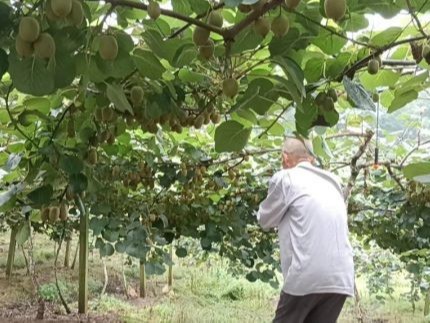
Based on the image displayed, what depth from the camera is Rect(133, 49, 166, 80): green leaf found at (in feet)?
3.04

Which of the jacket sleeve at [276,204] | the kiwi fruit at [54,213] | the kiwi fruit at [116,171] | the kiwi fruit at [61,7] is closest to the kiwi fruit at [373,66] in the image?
the kiwi fruit at [61,7]

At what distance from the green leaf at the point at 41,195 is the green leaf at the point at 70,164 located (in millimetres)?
78

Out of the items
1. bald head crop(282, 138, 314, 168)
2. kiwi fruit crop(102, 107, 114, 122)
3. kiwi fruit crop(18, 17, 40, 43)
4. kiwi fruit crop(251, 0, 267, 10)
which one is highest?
bald head crop(282, 138, 314, 168)

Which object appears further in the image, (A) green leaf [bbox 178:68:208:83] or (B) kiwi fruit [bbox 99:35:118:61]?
(A) green leaf [bbox 178:68:208:83]

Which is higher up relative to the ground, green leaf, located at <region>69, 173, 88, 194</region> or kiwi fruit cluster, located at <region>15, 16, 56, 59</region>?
kiwi fruit cluster, located at <region>15, 16, 56, 59</region>

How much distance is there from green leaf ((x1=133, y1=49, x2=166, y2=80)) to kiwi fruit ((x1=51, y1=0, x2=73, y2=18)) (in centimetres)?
30

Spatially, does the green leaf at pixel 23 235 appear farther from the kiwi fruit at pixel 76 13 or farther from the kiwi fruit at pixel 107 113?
the kiwi fruit at pixel 76 13

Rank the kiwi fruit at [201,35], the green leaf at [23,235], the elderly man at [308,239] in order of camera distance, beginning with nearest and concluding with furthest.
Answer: the kiwi fruit at [201,35]
the green leaf at [23,235]
the elderly man at [308,239]

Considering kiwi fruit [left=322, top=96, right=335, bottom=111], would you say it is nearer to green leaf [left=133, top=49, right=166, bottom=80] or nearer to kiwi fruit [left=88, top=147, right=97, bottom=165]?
green leaf [left=133, top=49, right=166, bottom=80]

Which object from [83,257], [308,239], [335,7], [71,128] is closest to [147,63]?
[335,7]

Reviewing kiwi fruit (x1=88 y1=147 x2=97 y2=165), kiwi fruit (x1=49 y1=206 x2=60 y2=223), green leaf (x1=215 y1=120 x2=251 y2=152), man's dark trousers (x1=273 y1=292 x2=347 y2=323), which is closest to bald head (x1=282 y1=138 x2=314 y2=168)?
man's dark trousers (x1=273 y1=292 x2=347 y2=323)

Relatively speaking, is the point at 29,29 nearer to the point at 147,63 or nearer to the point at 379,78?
the point at 147,63

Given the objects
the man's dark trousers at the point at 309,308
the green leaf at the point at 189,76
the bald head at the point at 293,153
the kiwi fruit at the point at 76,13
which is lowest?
the man's dark trousers at the point at 309,308

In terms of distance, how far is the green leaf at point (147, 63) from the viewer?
926mm
